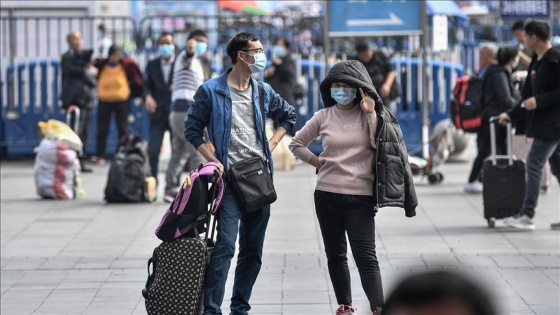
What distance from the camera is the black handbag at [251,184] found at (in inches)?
267

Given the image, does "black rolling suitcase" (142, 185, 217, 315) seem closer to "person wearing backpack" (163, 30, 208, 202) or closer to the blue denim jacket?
the blue denim jacket

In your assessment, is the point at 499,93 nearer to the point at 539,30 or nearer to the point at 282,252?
the point at 539,30

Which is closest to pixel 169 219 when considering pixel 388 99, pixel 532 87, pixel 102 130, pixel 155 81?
pixel 532 87

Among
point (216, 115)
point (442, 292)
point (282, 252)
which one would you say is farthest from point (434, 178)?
point (442, 292)

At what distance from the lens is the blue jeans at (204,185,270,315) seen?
6668mm

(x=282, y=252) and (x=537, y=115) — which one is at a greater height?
(x=537, y=115)

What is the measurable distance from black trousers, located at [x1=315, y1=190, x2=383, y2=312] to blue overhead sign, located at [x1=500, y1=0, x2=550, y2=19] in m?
11.0

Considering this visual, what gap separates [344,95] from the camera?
22.0 feet

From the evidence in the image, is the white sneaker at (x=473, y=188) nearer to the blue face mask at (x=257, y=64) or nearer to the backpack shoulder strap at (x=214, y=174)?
the blue face mask at (x=257, y=64)

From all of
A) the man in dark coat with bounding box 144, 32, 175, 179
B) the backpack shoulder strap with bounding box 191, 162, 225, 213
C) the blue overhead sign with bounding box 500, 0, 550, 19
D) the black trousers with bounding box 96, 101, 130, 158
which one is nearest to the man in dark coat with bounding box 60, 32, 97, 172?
the black trousers with bounding box 96, 101, 130, 158

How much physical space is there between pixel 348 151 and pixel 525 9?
1127cm

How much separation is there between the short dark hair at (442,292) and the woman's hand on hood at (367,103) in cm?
382

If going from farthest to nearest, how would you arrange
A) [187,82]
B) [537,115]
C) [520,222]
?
[187,82] → [520,222] → [537,115]

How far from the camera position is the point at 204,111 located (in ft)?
22.8
